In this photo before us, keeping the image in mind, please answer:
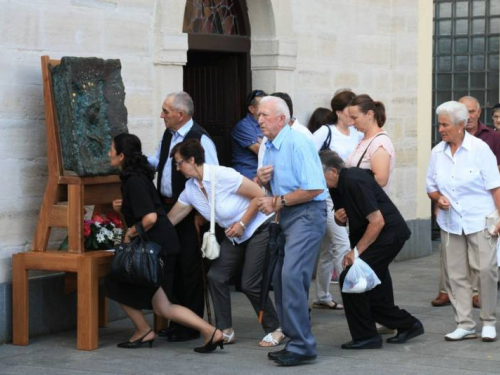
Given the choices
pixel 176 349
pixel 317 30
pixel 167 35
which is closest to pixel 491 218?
pixel 176 349

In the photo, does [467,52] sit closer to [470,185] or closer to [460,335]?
[470,185]

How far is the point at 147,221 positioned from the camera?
8266 millimetres

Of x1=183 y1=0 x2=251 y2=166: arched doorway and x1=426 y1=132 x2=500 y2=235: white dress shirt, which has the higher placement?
x1=183 y1=0 x2=251 y2=166: arched doorway

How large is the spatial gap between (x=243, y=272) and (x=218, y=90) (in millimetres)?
3457

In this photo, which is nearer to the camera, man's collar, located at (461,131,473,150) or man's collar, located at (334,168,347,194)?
man's collar, located at (334,168,347,194)

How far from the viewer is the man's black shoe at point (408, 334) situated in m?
8.62

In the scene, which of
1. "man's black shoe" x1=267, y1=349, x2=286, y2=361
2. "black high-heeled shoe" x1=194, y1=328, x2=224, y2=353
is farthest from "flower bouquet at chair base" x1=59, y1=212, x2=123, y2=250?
"man's black shoe" x1=267, y1=349, x2=286, y2=361

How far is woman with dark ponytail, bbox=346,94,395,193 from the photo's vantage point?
8.79m

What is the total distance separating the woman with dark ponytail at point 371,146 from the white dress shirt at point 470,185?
1.44 ft

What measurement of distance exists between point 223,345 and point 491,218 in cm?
210

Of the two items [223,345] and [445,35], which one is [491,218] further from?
[445,35]

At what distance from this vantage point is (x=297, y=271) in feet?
26.1

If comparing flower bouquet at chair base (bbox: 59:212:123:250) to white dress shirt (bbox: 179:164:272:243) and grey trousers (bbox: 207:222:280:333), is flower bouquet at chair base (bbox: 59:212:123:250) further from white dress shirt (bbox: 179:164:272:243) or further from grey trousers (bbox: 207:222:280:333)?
grey trousers (bbox: 207:222:280:333)

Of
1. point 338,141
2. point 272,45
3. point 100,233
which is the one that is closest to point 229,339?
point 100,233
